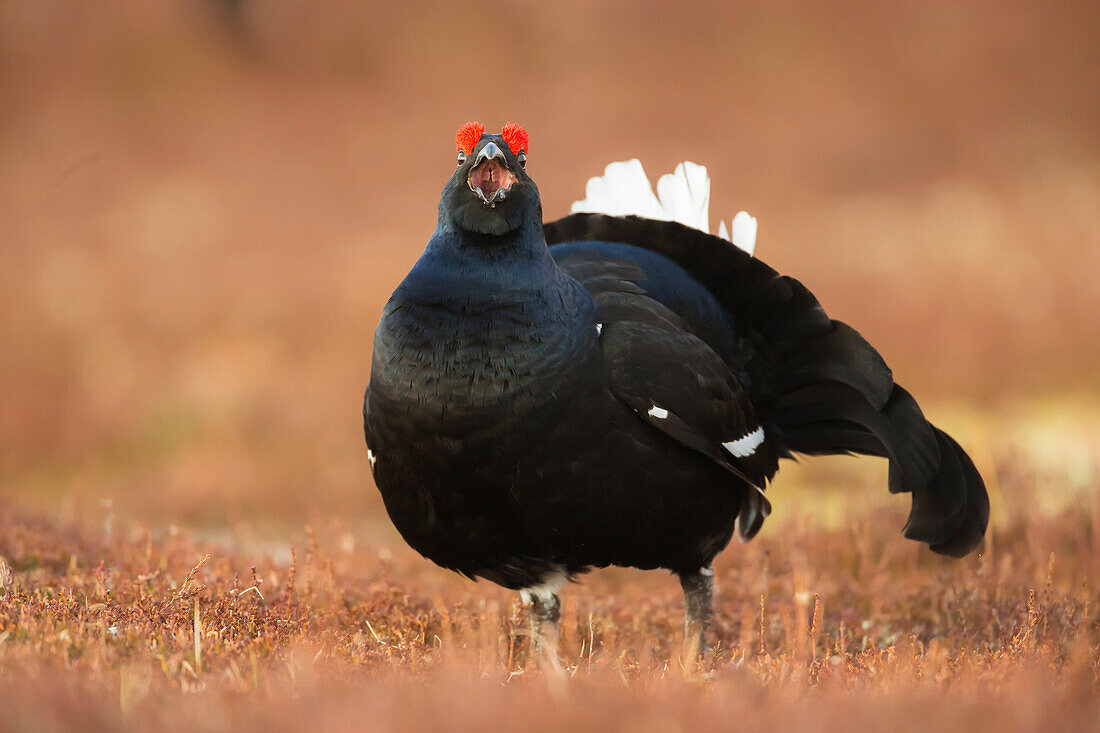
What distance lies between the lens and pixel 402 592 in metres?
5.71

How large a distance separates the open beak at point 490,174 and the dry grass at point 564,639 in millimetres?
1750

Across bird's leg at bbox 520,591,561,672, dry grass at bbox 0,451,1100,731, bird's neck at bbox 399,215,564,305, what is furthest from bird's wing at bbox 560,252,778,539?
bird's leg at bbox 520,591,561,672

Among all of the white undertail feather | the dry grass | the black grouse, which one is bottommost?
the dry grass

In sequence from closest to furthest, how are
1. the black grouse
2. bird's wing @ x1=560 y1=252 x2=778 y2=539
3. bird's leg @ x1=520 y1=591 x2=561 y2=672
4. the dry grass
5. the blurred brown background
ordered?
1. the dry grass
2. the black grouse
3. bird's wing @ x1=560 y1=252 x2=778 y2=539
4. bird's leg @ x1=520 y1=591 x2=561 y2=672
5. the blurred brown background

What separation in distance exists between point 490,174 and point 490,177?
0.5 inches

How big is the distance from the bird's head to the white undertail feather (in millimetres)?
1690

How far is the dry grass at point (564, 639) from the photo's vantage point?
8.61 feet

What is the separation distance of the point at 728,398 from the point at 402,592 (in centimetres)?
207

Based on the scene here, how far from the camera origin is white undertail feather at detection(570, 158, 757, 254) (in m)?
6.01

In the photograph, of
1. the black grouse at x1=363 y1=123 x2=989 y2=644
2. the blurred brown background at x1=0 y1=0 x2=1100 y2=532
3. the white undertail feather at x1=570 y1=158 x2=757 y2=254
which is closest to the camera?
the black grouse at x1=363 y1=123 x2=989 y2=644

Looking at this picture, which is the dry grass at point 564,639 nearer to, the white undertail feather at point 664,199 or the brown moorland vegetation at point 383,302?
the brown moorland vegetation at point 383,302

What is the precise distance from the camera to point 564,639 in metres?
5.36

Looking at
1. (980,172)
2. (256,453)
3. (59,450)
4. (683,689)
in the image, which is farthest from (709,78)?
(683,689)

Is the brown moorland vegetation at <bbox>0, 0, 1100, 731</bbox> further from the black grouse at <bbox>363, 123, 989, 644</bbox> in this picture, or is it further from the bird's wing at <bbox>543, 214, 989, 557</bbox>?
the bird's wing at <bbox>543, 214, 989, 557</bbox>
